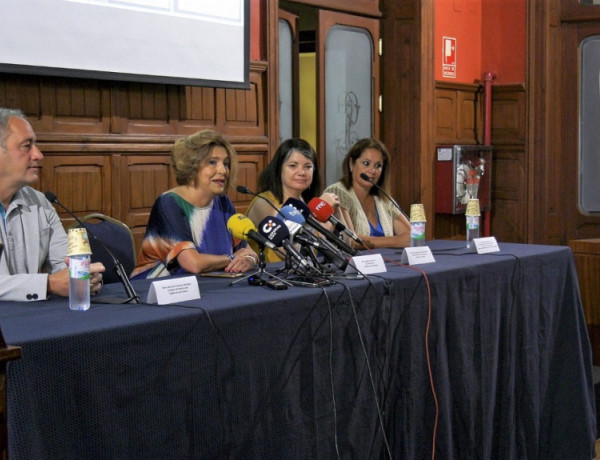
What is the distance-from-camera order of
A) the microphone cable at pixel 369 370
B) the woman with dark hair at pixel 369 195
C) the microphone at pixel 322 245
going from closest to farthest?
the microphone cable at pixel 369 370 → the microphone at pixel 322 245 → the woman with dark hair at pixel 369 195

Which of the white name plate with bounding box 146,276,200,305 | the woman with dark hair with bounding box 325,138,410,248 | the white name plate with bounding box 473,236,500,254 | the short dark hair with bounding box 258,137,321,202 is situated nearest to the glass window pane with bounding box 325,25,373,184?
the woman with dark hair with bounding box 325,138,410,248

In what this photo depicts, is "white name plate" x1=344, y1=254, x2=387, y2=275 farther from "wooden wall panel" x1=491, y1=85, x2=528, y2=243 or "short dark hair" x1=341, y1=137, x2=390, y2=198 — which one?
"wooden wall panel" x1=491, y1=85, x2=528, y2=243

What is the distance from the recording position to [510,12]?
21.4 ft

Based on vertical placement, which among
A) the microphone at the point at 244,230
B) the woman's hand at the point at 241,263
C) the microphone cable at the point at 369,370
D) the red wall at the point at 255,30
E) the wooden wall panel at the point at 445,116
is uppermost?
the red wall at the point at 255,30

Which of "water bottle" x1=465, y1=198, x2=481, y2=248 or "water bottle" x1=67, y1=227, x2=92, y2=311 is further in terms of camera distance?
"water bottle" x1=465, y1=198, x2=481, y2=248

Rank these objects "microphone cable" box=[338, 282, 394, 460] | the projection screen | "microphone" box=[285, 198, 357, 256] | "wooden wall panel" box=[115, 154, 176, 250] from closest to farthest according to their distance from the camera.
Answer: "microphone cable" box=[338, 282, 394, 460]
"microphone" box=[285, 198, 357, 256]
the projection screen
"wooden wall panel" box=[115, 154, 176, 250]

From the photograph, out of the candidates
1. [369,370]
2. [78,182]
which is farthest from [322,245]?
[78,182]

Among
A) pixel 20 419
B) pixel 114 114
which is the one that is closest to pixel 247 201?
pixel 114 114

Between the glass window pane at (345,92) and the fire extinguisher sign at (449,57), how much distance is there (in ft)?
2.16

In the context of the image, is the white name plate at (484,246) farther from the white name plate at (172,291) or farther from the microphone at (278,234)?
the white name plate at (172,291)

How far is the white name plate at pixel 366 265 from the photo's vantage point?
2576 mm

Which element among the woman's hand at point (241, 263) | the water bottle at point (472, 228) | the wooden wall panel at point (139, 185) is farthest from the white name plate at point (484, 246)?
the wooden wall panel at point (139, 185)

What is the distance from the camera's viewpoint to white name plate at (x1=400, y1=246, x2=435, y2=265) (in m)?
2.86

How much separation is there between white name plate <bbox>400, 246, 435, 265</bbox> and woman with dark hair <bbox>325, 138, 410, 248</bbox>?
88cm
